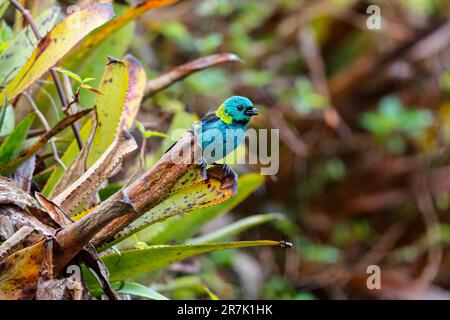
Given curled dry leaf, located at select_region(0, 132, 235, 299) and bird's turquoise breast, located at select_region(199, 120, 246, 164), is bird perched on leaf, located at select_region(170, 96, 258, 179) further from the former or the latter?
curled dry leaf, located at select_region(0, 132, 235, 299)

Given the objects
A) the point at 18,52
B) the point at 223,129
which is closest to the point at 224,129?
the point at 223,129

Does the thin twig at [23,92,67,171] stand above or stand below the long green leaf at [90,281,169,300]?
above

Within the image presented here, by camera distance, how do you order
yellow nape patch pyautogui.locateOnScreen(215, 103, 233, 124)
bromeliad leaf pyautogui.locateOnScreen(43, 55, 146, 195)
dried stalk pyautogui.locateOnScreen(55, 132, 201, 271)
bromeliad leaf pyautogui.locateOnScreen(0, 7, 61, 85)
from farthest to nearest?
bromeliad leaf pyautogui.locateOnScreen(0, 7, 61, 85) < bromeliad leaf pyautogui.locateOnScreen(43, 55, 146, 195) < yellow nape patch pyautogui.locateOnScreen(215, 103, 233, 124) < dried stalk pyautogui.locateOnScreen(55, 132, 201, 271)

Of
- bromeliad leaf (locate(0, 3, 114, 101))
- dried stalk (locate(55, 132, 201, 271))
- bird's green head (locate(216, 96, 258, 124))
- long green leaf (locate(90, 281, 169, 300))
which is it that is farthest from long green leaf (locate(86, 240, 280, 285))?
bromeliad leaf (locate(0, 3, 114, 101))

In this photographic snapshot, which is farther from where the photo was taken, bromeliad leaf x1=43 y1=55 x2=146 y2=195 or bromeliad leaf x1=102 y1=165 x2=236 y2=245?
bromeliad leaf x1=43 y1=55 x2=146 y2=195

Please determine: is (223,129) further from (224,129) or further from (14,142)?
(14,142)

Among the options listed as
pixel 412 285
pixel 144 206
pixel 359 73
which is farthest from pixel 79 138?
pixel 359 73

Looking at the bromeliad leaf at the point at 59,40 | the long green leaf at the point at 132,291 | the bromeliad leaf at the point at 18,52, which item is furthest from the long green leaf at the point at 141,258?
the bromeliad leaf at the point at 18,52
